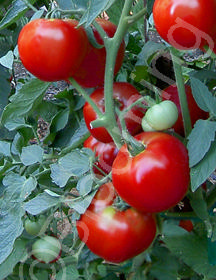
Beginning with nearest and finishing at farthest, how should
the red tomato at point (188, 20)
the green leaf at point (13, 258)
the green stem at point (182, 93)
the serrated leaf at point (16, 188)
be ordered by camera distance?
the red tomato at point (188, 20), the green stem at point (182, 93), the serrated leaf at point (16, 188), the green leaf at point (13, 258)

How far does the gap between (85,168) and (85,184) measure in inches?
0.8

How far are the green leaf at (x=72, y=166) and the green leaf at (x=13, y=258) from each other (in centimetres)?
21

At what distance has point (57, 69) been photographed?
1.63ft

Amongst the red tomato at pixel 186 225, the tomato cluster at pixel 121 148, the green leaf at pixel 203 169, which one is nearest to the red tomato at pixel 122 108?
the tomato cluster at pixel 121 148

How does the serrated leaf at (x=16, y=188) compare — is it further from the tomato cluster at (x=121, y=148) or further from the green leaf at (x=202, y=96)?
the green leaf at (x=202, y=96)

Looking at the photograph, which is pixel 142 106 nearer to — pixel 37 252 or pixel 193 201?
pixel 193 201

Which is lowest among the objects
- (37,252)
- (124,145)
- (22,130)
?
(37,252)

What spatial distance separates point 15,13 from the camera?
0.54 meters

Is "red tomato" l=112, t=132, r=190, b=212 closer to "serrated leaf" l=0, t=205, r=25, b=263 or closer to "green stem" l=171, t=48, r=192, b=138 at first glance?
"green stem" l=171, t=48, r=192, b=138

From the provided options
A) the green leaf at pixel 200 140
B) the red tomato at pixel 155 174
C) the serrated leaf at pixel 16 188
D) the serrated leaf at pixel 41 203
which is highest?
the green leaf at pixel 200 140

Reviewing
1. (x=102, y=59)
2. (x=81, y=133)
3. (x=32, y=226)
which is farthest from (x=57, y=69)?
(x=32, y=226)

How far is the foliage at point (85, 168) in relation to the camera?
493 millimetres

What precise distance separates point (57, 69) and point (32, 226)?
12.0 inches

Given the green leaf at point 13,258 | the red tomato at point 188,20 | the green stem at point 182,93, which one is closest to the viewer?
the red tomato at point 188,20
